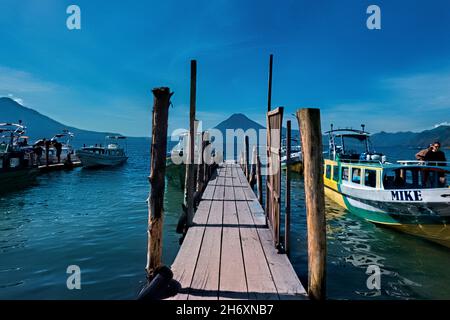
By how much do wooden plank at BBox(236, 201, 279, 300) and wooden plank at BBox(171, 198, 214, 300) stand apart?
943 millimetres

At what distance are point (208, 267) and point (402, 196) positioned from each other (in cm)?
870

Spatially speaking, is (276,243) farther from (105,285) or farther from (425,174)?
(425,174)

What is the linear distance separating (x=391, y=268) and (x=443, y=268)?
58.2 inches

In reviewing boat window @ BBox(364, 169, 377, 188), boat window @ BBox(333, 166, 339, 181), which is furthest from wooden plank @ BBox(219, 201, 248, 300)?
boat window @ BBox(333, 166, 339, 181)

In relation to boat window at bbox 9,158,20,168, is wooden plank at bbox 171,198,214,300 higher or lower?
lower

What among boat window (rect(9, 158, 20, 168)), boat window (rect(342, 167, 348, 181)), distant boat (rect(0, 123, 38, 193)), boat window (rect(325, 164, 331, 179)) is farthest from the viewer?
boat window (rect(9, 158, 20, 168))

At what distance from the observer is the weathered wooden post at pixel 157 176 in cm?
432

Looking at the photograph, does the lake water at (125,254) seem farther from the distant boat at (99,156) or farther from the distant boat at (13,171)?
the distant boat at (99,156)

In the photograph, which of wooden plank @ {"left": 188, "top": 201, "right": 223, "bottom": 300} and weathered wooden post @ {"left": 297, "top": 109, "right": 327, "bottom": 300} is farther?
wooden plank @ {"left": 188, "top": 201, "right": 223, "bottom": 300}

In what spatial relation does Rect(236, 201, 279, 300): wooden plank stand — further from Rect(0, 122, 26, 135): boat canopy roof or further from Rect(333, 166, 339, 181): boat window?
Rect(0, 122, 26, 135): boat canopy roof

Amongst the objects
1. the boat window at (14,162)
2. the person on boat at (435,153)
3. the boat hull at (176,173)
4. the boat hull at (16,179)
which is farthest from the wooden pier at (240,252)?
the boat window at (14,162)

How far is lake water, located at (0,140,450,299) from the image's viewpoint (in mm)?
6387

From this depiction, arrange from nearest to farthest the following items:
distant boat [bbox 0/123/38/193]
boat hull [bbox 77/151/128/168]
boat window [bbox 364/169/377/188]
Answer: boat window [bbox 364/169/377/188]
distant boat [bbox 0/123/38/193]
boat hull [bbox 77/151/128/168]
